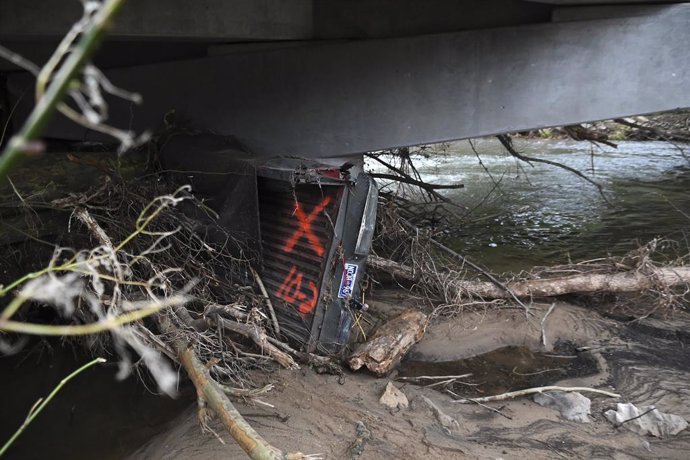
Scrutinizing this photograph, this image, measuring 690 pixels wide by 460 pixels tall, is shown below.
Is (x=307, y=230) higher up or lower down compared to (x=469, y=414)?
higher up

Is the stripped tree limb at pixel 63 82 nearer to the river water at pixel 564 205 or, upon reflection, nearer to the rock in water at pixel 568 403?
the rock in water at pixel 568 403

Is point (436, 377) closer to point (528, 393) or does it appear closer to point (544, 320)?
point (528, 393)

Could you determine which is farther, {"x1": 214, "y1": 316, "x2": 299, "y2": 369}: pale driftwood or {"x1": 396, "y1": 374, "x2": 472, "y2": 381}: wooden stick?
{"x1": 396, "y1": 374, "x2": 472, "y2": 381}: wooden stick

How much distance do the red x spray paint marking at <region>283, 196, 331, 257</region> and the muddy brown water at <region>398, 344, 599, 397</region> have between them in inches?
55.9

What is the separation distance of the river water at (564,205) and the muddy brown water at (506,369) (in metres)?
2.13

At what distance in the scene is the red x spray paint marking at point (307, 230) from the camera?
5.14 meters

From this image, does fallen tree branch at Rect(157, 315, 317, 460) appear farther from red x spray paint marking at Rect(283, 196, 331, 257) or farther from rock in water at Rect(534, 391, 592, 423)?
rock in water at Rect(534, 391, 592, 423)

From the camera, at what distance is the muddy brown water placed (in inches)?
197

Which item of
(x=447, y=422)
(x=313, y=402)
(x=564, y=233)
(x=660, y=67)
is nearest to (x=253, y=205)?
(x=313, y=402)

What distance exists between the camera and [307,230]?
5.28m

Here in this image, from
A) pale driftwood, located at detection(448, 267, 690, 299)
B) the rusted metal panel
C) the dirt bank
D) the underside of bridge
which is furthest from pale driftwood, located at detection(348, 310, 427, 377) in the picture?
the underside of bridge

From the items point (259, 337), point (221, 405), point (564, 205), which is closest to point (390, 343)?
point (259, 337)

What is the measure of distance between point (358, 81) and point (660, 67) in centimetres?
325

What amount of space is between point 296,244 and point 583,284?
3142 mm
